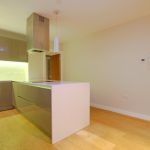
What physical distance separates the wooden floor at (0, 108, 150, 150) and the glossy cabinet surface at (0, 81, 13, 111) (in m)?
0.90

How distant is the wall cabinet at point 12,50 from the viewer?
12.3 feet

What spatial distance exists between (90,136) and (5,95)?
9.67 ft

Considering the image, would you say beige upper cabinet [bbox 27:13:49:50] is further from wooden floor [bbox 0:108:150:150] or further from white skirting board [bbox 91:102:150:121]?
white skirting board [bbox 91:102:150:121]

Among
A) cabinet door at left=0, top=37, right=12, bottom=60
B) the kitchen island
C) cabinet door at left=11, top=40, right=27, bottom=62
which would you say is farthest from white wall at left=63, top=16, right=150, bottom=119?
cabinet door at left=0, top=37, right=12, bottom=60

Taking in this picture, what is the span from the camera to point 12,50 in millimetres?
3926

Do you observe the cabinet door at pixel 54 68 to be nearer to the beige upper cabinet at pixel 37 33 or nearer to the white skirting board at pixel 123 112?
the white skirting board at pixel 123 112

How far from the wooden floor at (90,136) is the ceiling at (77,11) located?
254 centimetres

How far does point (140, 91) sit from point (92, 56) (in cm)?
188

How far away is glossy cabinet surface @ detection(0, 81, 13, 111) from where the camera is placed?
3.62 metres

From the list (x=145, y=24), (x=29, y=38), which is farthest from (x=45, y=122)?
(x=145, y=24)

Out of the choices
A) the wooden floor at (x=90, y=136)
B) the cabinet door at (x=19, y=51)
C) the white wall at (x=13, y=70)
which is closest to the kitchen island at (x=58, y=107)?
→ the wooden floor at (x=90, y=136)

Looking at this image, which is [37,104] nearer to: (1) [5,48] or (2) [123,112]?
(2) [123,112]

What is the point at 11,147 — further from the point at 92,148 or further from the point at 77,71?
the point at 77,71

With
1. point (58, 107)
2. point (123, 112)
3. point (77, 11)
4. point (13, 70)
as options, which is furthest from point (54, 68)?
point (58, 107)
